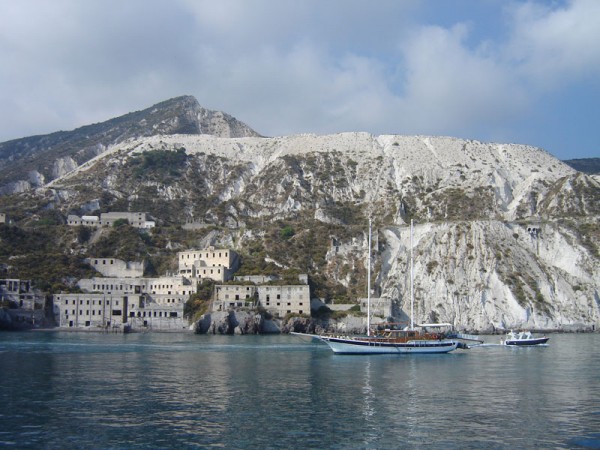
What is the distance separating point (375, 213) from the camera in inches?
5615

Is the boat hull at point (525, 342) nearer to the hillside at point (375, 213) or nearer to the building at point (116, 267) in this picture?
the hillside at point (375, 213)

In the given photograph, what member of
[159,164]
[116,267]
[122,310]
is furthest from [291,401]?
[159,164]

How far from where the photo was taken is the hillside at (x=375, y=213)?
105188 millimetres

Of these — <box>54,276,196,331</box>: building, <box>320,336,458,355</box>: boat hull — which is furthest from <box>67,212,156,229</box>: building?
<box>320,336,458,355</box>: boat hull

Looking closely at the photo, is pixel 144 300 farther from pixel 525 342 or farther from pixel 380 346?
pixel 525 342

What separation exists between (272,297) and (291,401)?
65545 millimetres

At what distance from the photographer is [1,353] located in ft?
191

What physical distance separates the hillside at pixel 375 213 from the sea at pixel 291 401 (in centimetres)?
4498

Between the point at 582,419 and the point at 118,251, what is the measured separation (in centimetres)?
9765

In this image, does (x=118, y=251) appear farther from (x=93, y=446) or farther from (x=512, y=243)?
(x=93, y=446)

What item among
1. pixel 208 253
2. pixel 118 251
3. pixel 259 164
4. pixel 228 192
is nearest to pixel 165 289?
pixel 208 253

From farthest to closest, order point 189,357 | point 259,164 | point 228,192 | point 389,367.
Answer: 1. point 259,164
2. point 228,192
3. point 189,357
4. point 389,367

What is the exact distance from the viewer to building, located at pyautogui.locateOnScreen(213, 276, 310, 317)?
100 meters

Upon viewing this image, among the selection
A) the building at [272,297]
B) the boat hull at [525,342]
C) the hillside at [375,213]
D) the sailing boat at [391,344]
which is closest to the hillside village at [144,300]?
the building at [272,297]
